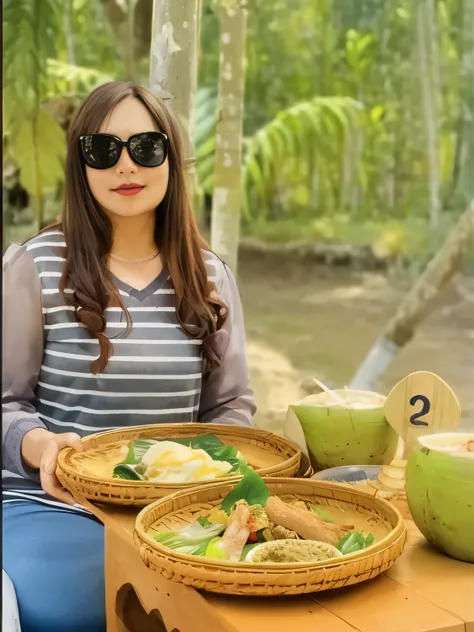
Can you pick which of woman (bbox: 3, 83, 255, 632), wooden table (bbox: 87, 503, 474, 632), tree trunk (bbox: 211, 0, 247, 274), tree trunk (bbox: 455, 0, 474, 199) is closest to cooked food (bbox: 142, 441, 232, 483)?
wooden table (bbox: 87, 503, 474, 632)

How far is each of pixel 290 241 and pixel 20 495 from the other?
964 mm

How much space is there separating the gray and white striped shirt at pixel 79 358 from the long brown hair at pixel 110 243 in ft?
0.07

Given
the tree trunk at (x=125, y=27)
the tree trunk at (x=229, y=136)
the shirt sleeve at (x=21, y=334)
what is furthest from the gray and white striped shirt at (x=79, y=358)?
the tree trunk at (x=125, y=27)

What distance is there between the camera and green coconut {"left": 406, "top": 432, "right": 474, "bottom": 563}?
36.7 inches

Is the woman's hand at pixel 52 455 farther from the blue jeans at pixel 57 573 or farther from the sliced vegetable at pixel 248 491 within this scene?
the sliced vegetable at pixel 248 491

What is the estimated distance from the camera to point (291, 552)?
861mm

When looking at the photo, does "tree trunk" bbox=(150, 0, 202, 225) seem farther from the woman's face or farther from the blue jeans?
the blue jeans

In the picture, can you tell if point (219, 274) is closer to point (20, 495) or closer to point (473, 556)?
point (20, 495)

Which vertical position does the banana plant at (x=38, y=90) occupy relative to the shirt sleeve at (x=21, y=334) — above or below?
above

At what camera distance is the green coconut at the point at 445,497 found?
3.06 ft

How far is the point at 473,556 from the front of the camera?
94cm

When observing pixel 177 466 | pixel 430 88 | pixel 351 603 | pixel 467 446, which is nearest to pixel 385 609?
pixel 351 603

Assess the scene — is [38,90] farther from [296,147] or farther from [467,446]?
[467,446]

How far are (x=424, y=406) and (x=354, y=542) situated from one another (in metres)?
0.33
